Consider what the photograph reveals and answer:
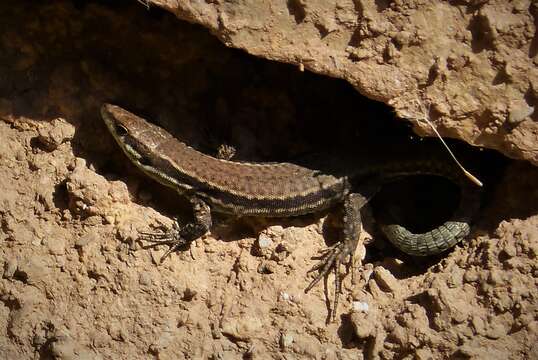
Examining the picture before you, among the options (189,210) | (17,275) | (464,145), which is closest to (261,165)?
(189,210)

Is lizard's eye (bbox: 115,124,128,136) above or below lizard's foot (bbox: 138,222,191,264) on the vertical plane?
above

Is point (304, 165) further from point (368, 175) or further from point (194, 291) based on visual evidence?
point (194, 291)

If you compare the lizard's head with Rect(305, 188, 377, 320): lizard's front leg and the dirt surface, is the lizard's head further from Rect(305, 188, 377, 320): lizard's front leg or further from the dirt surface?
Rect(305, 188, 377, 320): lizard's front leg

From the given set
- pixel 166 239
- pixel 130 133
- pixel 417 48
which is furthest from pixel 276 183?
pixel 417 48

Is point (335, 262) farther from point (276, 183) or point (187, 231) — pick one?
point (187, 231)

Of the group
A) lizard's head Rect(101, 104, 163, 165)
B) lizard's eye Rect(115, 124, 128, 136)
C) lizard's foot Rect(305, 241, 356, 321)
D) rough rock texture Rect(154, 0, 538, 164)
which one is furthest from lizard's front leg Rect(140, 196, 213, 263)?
rough rock texture Rect(154, 0, 538, 164)
